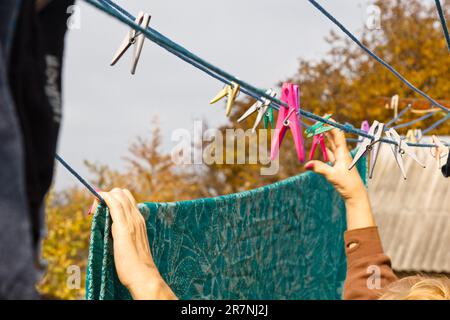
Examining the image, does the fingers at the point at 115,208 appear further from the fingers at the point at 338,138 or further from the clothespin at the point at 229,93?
the fingers at the point at 338,138

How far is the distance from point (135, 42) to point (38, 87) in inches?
25.5

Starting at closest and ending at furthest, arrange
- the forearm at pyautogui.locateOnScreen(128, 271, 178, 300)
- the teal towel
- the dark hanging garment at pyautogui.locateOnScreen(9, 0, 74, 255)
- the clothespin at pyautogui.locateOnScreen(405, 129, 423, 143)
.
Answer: the dark hanging garment at pyautogui.locateOnScreen(9, 0, 74, 255), the forearm at pyautogui.locateOnScreen(128, 271, 178, 300), the teal towel, the clothespin at pyautogui.locateOnScreen(405, 129, 423, 143)

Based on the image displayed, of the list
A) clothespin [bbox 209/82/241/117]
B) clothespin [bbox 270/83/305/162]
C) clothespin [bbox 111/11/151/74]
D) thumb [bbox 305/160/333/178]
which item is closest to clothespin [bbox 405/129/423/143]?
→ thumb [bbox 305/160/333/178]

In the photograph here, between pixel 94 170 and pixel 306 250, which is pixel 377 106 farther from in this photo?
pixel 306 250

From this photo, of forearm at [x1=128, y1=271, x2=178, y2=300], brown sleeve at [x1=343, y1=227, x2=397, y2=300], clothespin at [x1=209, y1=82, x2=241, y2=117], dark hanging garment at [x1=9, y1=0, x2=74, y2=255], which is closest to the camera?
dark hanging garment at [x1=9, y1=0, x2=74, y2=255]

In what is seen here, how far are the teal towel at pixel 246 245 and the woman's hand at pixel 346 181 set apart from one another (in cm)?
54

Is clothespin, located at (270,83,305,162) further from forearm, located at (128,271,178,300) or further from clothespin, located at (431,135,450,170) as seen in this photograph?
clothespin, located at (431,135,450,170)

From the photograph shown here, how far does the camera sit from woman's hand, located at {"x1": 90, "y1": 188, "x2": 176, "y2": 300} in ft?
4.92

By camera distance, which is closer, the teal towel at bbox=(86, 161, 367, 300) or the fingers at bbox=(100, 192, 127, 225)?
the fingers at bbox=(100, 192, 127, 225)

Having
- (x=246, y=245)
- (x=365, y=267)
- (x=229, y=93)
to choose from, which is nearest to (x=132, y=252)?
(x=229, y=93)

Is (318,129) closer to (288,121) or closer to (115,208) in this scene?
(288,121)

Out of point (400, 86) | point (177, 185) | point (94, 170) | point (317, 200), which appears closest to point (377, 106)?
point (400, 86)

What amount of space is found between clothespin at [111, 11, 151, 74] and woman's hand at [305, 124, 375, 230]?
2.88 feet
